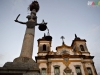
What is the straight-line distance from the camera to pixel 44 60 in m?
22.5

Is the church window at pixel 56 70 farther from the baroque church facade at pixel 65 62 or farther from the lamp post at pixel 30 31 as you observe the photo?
the lamp post at pixel 30 31

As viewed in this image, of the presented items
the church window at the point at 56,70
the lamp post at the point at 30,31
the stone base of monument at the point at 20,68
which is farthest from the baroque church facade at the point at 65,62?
the stone base of monument at the point at 20,68

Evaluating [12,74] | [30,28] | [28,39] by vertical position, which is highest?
[30,28]

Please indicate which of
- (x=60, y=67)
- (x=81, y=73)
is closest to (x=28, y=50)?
(x=60, y=67)

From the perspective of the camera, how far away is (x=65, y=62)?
72.5ft

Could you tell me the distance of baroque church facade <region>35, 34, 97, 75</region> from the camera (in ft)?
68.2

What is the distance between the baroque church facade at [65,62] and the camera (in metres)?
20.8

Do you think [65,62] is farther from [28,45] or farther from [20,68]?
[20,68]

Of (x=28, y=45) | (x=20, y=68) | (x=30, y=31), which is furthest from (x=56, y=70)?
(x=20, y=68)

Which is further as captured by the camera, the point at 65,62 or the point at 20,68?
the point at 65,62

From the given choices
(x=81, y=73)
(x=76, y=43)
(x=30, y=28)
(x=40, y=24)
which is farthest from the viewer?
(x=76, y=43)

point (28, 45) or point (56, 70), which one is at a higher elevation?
point (56, 70)

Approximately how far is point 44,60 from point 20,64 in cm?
1615

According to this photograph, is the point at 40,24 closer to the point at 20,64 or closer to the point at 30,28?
the point at 30,28
